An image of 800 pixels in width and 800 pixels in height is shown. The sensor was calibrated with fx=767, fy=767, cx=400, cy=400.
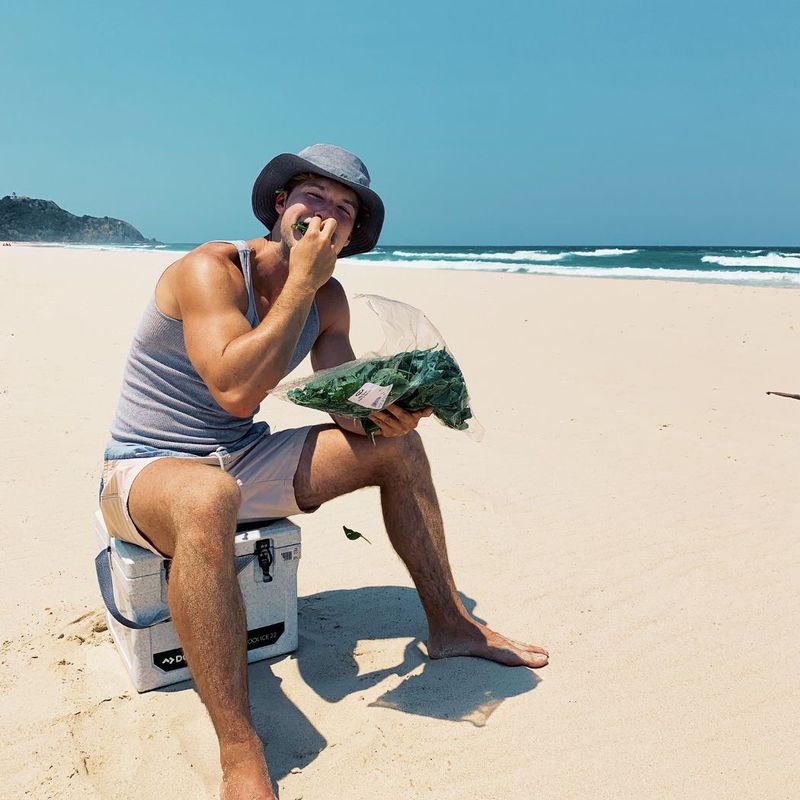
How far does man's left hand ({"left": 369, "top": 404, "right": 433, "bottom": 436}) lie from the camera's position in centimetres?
248

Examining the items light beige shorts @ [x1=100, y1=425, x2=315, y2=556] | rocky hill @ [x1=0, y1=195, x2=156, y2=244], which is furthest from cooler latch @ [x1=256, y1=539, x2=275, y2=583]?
rocky hill @ [x1=0, y1=195, x2=156, y2=244]

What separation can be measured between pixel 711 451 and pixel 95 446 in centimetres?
422

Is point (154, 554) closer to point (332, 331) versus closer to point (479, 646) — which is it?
point (332, 331)

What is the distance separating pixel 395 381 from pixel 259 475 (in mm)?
624

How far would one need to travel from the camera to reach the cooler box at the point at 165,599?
8.14ft

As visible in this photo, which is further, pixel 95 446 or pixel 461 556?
pixel 95 446

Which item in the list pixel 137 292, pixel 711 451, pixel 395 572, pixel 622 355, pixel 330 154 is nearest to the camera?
pixel 330 154

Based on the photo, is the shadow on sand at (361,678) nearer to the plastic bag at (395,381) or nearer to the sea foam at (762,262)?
the plastic bag at (395,381)

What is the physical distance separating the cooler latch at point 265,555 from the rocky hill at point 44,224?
277 feet

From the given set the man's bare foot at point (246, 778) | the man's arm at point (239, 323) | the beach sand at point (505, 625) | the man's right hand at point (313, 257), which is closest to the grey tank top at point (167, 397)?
the man's arm at point (239, 323)

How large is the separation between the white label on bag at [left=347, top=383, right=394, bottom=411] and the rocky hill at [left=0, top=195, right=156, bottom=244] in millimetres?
84671

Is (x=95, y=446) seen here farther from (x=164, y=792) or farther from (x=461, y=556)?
(x=164, y=792)

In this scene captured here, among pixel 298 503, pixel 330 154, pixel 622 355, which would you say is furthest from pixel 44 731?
pixel 622 355

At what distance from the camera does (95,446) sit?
5.21 metres
